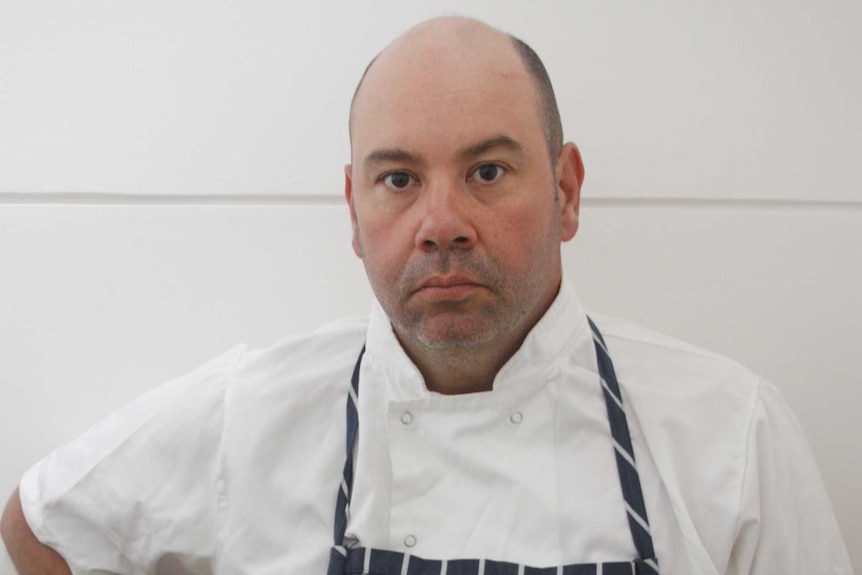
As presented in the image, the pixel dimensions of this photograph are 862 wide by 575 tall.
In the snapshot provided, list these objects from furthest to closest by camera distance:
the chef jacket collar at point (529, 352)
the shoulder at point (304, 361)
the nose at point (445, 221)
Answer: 1. the shoulder at point (304, 361)
2. the chef jacket collar at point (529, 352)
3. the nose at point (445, 221)

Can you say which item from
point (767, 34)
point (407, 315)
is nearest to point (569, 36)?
point (767, 34)

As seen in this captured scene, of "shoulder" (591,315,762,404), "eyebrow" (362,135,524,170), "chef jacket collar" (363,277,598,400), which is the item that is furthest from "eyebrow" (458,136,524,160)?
"shoulder" (591,315,762,404)

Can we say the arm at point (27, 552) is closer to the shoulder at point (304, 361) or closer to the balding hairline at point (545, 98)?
the shoulder at point (304, 361)

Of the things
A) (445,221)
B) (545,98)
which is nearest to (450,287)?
(445,221)

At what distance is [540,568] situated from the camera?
3.23ft

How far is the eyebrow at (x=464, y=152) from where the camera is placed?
998 millimetres

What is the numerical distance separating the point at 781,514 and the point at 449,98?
2.27 feet

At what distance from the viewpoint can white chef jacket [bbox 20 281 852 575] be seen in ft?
3.33

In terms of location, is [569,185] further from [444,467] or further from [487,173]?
[444,467]

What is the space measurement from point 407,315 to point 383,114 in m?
0.27

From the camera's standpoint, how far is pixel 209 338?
4.60 feet

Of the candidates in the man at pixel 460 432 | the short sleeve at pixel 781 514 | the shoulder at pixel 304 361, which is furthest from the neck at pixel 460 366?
the short sleeve at pixel 781 514

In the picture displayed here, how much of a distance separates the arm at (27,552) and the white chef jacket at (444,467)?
0.08ft

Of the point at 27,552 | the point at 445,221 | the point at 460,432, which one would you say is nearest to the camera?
the point at 445,221
